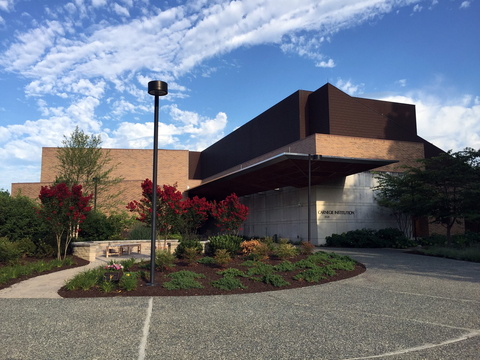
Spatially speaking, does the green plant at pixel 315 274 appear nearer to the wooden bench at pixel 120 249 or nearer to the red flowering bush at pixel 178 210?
the red flowering bush at pixel 178 210

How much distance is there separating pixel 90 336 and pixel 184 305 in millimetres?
2489

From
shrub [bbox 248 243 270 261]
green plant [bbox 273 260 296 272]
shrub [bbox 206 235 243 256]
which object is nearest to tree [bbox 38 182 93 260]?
shrub [bbox 206 235 243 256]

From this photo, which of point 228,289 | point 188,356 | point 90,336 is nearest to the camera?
point 188,356

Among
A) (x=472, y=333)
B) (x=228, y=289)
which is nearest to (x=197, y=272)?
(x=228, y=289)

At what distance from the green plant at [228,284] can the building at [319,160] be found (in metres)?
11.1

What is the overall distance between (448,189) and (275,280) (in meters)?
15.2

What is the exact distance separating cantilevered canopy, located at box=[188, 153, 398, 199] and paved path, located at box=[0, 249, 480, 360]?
1266 centimetres

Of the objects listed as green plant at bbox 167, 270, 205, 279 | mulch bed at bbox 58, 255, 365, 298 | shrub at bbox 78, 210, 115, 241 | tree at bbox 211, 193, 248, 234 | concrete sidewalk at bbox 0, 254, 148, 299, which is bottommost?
concrete sidewalk at bbox 0, 254, 148, 299

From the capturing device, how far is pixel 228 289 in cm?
980

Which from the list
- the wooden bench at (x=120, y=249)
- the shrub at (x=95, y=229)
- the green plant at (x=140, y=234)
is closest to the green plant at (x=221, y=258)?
the wooden bench at (x=120, y=249)

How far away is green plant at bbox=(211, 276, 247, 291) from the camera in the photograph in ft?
32.4

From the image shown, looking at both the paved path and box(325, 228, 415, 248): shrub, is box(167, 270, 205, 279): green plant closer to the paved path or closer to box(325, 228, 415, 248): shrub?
the paved path

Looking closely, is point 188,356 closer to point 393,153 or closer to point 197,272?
point 197,272

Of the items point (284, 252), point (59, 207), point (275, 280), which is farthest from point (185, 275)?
point (59, 207)
